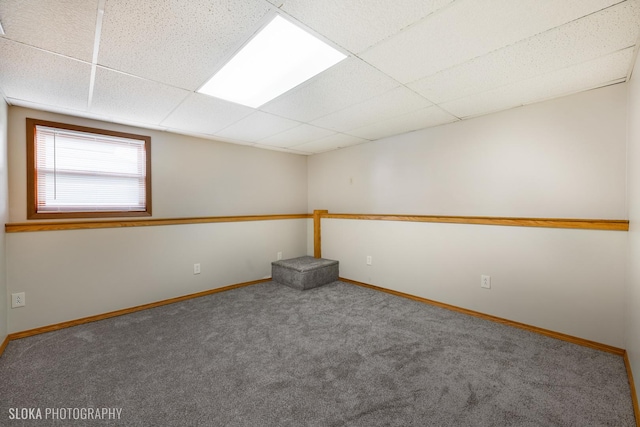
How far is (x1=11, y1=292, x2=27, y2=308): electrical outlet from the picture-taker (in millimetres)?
2381

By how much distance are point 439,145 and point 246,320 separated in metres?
3.05

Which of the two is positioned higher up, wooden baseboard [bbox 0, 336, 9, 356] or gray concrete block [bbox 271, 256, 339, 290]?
gray concrete block [bbox 271, 256, 339, 290]

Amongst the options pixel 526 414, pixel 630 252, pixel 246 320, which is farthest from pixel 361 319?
pixel 630 252

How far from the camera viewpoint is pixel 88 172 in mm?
2861

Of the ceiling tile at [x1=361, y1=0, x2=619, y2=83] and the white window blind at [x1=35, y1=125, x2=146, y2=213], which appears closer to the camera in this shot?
the ceiling tile at [x1=361, y1=0, x2=619, y2=83]

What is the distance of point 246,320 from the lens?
2730 mm

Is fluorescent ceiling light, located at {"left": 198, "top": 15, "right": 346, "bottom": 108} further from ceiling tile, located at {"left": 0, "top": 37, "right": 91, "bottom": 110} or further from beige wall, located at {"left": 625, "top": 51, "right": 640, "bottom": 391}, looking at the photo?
beige wall, located at {"left": 625, "top": 51, "right": 640, "bottom": 391}

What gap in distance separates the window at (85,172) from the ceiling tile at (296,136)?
1.61 metres

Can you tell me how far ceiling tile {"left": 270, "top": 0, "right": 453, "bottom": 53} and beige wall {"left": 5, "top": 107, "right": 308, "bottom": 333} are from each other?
280 centimetres

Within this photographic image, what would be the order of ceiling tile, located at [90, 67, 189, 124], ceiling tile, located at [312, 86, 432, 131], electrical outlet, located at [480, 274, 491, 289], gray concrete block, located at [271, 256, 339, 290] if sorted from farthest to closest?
1. gray concrete block, located at [271, 256, 339, 290]
2. electrical outlet, located at [480, 274, 491, 289]
3. ceiling tile, located at [312, 86, 432, 131]
4. ceiling tile, located at [90, 67, 189, 124]


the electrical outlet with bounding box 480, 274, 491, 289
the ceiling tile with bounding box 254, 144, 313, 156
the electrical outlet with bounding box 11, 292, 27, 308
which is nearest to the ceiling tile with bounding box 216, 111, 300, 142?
the ceiling tile with bounding box 254, 144, 313, 156

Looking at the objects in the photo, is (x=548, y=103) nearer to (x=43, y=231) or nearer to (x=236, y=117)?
(x=236, y=117)

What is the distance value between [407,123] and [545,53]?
4.91 ft

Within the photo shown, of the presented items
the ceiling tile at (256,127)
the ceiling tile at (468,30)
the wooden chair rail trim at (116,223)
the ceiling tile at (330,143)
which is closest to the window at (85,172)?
the wooden chair rail trim at (116,223)
